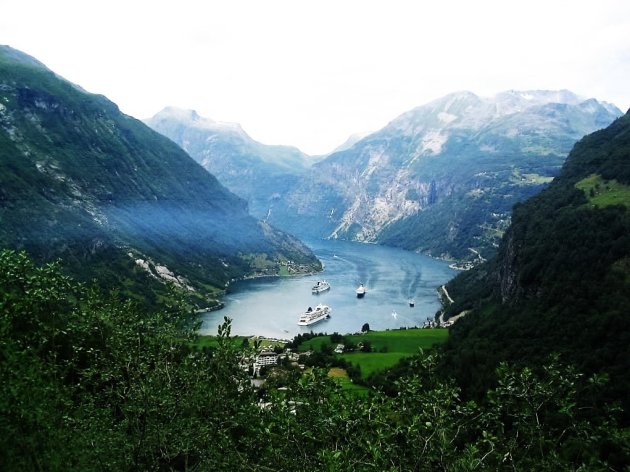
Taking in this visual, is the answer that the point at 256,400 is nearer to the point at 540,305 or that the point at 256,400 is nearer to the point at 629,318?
the point at 629,318

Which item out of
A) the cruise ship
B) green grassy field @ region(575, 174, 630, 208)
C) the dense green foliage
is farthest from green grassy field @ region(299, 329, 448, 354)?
the dense green foliage

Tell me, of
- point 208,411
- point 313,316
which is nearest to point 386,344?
point 313,316

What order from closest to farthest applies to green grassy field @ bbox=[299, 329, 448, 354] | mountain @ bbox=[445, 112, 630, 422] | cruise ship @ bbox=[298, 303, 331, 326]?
mountain @ bbox=[445, 112, 630, 422] → green grassy field @ bbox=[299, 329, 448, 354] → cruise ship @ bbox=[298, 303, 331, 326]

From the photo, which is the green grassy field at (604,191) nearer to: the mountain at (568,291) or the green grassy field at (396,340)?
the mountain at (568,291)

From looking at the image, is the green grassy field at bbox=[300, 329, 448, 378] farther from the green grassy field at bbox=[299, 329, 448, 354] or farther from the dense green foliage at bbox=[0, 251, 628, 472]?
the dense green foliage at bbox=[0, 251, 628, 472]

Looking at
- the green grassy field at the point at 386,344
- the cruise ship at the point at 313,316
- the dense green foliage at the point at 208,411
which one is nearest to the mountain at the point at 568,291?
the green grassy field at the point at 386,344

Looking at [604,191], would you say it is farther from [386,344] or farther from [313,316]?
[313,316]
